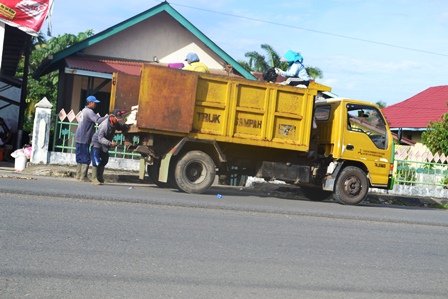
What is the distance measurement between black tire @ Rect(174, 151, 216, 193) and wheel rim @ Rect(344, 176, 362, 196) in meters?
3.15

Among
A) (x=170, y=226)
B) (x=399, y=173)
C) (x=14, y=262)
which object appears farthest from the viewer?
(x=399, y=173)

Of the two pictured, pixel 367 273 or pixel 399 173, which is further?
pixel 399 173

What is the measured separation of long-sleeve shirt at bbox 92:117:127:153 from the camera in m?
13.7

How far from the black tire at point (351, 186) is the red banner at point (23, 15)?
9376 millimetres

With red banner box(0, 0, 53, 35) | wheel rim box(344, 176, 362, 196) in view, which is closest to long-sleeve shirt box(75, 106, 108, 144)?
red banner box(0, 0, 53, 35)

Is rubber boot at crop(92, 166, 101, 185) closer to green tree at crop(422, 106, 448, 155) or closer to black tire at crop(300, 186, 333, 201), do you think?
black tire at crop(300, 186, 333, 201)

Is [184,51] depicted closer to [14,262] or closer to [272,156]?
[272,156]

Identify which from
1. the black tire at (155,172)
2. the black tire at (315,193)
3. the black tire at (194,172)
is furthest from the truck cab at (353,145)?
the black tire at (155,172)

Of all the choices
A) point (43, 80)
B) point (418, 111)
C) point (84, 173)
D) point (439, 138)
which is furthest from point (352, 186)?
point (43, 80)

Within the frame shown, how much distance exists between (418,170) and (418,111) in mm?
16511

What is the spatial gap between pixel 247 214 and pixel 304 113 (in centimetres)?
386

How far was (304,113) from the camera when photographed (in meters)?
13.8

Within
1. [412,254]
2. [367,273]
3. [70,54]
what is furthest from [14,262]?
[70,54]

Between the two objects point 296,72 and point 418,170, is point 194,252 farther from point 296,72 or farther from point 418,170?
point 418,170
